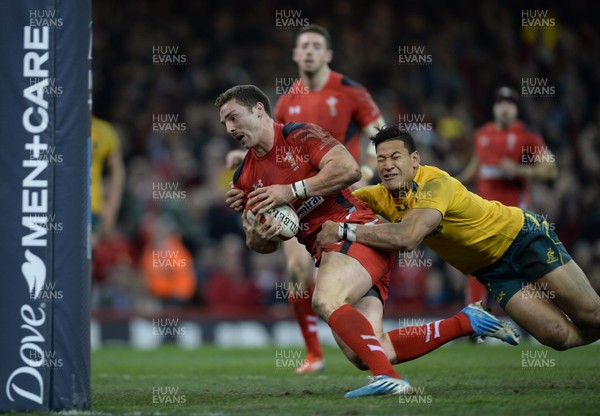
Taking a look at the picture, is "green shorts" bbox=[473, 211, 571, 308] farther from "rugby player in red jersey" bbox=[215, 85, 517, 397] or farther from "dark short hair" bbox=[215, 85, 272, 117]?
"dark short hair" bbox=[215, 85, 272, 117]

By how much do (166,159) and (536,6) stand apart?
7850mm

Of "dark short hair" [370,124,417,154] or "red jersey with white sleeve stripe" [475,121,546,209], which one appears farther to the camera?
"red jersey with white sleeve stripe" [475,121,546,209]

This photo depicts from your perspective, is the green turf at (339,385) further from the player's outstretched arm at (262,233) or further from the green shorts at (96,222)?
the green shorts at (96,222)

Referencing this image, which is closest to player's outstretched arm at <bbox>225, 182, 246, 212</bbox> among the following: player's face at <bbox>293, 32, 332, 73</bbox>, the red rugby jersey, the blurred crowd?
the red rugby jersey

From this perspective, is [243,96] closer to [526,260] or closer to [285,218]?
[285,218]

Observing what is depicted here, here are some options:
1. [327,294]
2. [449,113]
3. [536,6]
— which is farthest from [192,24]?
[327,294]

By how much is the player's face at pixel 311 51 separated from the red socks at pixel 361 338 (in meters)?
3.70

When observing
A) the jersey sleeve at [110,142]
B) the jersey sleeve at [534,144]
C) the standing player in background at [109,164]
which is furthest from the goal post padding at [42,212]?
the jersey sleeve at [534,144]

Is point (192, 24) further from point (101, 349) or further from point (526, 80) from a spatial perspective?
point (101, 349)

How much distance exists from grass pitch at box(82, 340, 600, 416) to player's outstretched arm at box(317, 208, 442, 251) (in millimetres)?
1020

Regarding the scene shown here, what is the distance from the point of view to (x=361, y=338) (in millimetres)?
6562

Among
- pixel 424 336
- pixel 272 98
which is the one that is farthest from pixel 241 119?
pixel 272 98

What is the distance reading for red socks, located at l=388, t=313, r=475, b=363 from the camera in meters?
7.25

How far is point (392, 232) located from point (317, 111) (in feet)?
10.1
